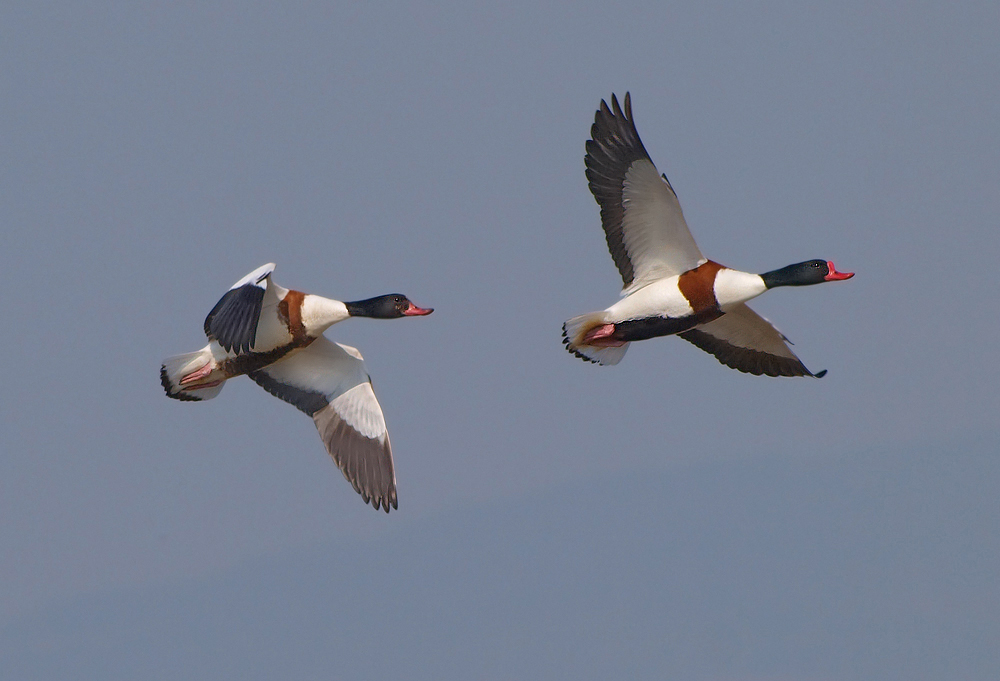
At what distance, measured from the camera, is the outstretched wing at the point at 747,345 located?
1382cm

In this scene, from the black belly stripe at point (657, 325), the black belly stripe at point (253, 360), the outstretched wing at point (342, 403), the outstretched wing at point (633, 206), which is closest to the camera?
the outstretched wing at point (633, 206)

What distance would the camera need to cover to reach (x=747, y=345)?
1406cm

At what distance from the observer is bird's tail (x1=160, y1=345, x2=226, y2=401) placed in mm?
13281

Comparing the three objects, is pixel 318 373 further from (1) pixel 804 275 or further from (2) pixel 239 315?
(1) pixel 804 275

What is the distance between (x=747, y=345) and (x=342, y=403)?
3.76m

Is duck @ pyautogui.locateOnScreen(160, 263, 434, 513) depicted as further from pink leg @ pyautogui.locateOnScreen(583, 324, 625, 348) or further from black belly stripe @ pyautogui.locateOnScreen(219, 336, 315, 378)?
pink leg @ pyautogui.locateOnScreen(583, 324, 625, 348)

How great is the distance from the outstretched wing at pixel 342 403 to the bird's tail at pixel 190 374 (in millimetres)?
438

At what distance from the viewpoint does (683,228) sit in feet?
42.0

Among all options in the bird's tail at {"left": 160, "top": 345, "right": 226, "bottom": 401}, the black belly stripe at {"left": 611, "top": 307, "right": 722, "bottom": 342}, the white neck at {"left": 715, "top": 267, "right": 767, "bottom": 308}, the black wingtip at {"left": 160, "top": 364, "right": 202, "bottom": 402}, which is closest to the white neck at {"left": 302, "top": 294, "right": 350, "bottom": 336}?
the bird's tail at {"left": 160, "top": 345, "right": 226, "bottom": 401}

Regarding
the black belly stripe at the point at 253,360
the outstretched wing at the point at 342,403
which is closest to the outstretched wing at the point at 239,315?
the black belly stripe at the point at 253,360

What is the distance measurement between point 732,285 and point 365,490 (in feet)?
11.8

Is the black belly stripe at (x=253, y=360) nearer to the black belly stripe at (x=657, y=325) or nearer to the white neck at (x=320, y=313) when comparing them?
the white neck at (x=320, y=313)

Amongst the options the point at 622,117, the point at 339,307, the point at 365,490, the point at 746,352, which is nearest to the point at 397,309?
the point at 339,307

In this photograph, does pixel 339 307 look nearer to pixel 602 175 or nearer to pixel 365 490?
pixel 365 490
